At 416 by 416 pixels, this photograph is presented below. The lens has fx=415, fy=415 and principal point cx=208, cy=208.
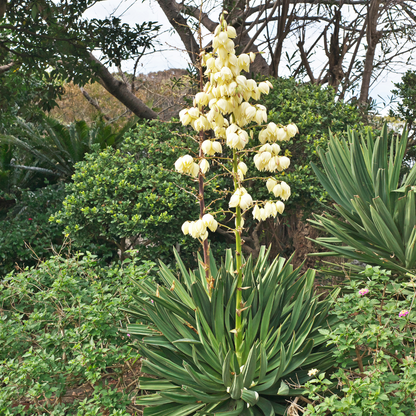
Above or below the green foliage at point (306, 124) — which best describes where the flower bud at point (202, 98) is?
above

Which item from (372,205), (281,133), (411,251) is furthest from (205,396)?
(372,205)

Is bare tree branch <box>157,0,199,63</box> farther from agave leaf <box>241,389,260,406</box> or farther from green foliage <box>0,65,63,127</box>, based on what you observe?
agave leaf <box>241,389,260,406</box>

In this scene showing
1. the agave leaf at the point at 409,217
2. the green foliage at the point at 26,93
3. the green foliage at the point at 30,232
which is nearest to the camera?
the agave leaf at the point at 409,217


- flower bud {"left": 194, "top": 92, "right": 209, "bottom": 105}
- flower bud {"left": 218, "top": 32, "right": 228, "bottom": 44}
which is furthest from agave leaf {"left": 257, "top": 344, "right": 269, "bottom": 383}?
flower bud {"left": 218, "top": 32, "right": 228, "bottom": 44}

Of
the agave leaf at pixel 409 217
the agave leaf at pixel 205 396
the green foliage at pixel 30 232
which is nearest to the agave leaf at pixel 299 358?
the agave leaf at pixel 205 396

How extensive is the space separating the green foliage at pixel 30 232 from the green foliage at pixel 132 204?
73 cm

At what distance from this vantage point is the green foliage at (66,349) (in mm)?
2684

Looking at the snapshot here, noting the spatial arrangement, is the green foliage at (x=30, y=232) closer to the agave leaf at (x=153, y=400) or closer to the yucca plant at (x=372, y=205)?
the agave leaf at (x=153, y=400)

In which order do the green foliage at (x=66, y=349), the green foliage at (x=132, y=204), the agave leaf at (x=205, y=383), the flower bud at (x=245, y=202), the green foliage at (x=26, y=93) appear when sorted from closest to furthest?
the flower bud at (x=245, y=202) → the agave leaf at (x=205, y=383) → the green foliage at (x=66, y=349) → the green foliage at (x=132, y=204) → the green foliage at (x=26, y=93)

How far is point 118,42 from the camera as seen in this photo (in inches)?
238

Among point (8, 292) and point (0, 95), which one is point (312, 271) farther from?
point (0, 95)

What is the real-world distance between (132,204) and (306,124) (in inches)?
87.1

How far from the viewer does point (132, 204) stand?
4676 millimetres

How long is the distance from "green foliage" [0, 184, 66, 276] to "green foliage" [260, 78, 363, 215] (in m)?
2.99
